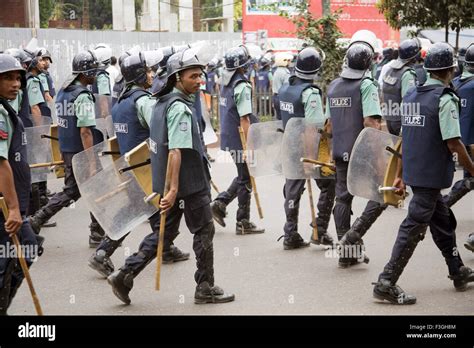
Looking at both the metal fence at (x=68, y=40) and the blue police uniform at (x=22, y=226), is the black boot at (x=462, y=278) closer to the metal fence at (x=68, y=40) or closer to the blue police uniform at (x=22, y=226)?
the blue police uniform at (x=22, y=226)

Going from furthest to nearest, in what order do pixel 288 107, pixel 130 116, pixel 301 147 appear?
pixel 288 107
pixel 301 147
pixel 130 116

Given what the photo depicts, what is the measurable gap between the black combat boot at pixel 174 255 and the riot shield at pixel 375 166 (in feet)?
6.71

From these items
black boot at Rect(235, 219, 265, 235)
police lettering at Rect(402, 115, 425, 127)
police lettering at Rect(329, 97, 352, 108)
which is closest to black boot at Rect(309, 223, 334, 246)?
black boot at Rect(235, 219, 265, 235)

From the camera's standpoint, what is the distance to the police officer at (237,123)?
9.56 m

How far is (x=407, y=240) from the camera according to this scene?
260 inches

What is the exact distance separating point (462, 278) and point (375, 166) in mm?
1135

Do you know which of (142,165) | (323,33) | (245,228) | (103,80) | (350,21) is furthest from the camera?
(350,21)

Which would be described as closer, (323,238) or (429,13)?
(323,238)

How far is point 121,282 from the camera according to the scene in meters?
6.79

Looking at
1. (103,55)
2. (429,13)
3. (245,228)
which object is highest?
(429,13)

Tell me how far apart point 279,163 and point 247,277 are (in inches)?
68.0

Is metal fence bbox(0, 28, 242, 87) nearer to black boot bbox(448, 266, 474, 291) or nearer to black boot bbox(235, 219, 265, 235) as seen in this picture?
black boot bbox(235, 219, 265, 235)

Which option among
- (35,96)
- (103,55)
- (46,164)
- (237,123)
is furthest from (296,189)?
(103,55)

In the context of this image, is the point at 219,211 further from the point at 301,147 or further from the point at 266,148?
the point at 301,147
